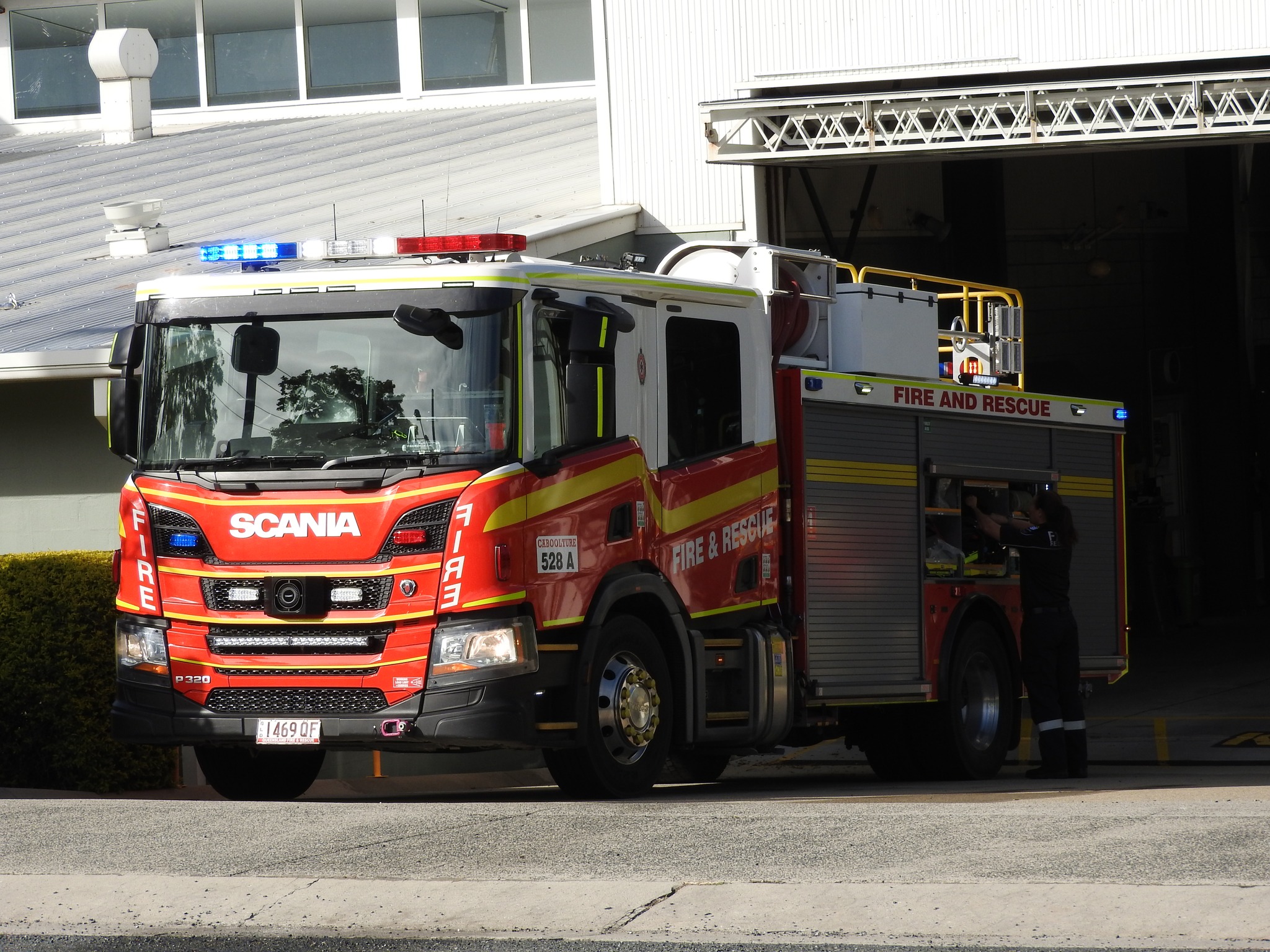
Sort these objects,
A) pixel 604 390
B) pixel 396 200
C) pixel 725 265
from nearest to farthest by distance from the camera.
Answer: pixel 604 390, pixel 725 265, pixel 396 200

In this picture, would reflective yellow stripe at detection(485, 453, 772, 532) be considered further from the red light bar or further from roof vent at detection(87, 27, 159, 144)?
roof vent at detection(87, 27, 159, 144)

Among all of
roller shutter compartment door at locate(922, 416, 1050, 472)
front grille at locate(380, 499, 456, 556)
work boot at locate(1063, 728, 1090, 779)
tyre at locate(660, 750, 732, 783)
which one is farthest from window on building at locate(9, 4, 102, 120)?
front grille at locate(380, 499, 456, 556)

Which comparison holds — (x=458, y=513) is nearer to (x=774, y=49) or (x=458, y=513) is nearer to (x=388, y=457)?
(x=388, y=457)

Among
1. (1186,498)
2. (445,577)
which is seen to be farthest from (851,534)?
(1186,498)

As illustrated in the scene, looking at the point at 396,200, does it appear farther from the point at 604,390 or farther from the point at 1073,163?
the point at 1073,163

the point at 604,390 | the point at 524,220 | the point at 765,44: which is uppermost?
the point at 765,44

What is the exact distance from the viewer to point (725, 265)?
1176cm

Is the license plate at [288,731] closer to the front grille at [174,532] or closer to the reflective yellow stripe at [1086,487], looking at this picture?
the front grille at [174,532]

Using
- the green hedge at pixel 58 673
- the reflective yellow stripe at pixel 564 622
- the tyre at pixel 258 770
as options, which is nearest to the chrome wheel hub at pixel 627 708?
the reflective yellow stripe at pixel 564 622

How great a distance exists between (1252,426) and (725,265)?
1910cm

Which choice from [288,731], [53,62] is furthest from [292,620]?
[53,62]

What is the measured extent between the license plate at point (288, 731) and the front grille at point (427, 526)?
94 centimetres

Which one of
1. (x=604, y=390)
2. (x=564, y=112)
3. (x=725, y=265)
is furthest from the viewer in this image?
(x=564, y=112)

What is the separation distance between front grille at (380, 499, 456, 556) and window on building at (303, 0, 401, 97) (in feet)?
59.4
